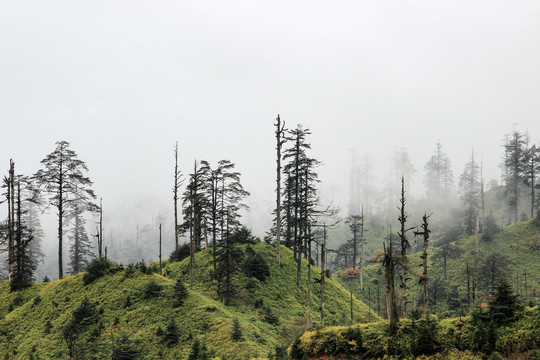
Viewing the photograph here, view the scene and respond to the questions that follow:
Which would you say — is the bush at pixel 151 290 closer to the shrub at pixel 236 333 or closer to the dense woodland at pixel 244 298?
the dense woodland at pixel 244 298

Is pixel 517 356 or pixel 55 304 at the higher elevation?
pixel 517 356

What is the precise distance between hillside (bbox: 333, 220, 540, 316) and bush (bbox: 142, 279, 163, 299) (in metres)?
24.3

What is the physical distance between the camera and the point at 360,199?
118625mm

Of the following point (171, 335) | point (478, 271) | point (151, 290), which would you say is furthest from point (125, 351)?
point (478, 271)

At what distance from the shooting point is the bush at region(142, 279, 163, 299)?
Answer: 900 inches

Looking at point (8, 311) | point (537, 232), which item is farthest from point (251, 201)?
point (8, 311)

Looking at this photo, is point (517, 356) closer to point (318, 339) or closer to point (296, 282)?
point (318, 339)

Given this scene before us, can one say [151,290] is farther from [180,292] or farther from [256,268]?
[256,268]

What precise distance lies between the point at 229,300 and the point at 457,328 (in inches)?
708

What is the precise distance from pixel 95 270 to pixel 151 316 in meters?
9.02

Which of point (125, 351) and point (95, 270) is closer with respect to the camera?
point (125, 351)

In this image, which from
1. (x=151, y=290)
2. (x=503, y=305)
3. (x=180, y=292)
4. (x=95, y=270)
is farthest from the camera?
(x=95, y=270)

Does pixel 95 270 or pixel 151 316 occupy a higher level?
pixel 95 270

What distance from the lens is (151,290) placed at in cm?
2303
